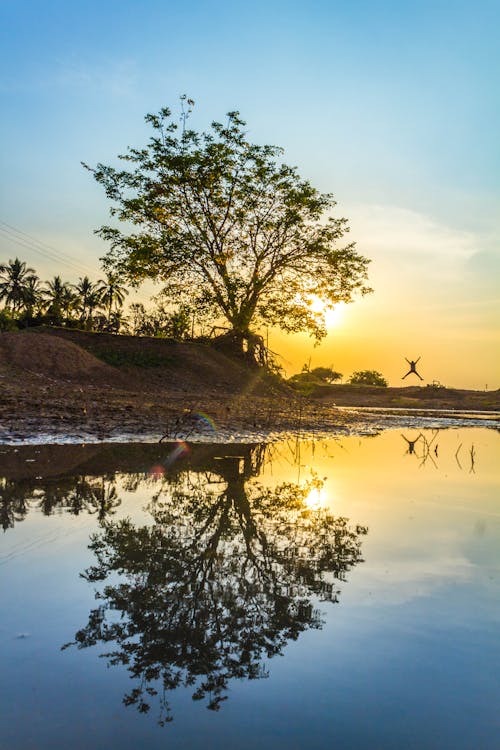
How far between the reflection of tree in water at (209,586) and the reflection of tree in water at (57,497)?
0.52 metres

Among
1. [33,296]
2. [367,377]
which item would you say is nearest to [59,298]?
[33,296]

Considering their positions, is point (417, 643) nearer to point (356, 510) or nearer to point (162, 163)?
point (356, 510)

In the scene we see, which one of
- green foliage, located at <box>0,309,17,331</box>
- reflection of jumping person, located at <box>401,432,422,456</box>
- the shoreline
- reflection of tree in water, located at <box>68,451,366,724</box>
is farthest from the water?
green foliage, located at <box>0,309,17,331</box>

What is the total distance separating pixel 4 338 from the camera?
24.3m

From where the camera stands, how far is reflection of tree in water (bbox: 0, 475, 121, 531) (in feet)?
16.3

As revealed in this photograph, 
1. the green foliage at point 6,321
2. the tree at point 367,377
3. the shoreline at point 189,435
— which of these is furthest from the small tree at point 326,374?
the shoreline at point 189,435

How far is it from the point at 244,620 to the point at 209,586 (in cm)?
50

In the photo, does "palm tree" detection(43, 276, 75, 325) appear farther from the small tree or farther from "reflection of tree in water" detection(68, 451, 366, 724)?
"reflection of tree in water" detection(68, 451, 366, 724)

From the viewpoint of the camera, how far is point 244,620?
287cm

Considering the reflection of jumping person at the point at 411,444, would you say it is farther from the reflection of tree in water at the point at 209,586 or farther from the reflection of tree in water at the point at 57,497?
the reflection of tree in water at the point at 57,497

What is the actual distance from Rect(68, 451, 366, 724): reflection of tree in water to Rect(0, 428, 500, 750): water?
0.05 ft

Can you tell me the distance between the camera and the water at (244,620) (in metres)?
1.96

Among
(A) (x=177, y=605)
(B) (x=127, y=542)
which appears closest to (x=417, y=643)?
(A) (x=177, y=605)

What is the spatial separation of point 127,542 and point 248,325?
26070 mm
